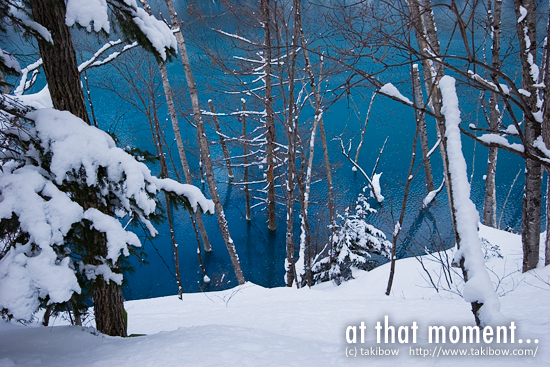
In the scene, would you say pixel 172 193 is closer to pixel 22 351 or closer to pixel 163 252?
pixel 22 351

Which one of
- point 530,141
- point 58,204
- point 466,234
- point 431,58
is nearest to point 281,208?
point 530,141

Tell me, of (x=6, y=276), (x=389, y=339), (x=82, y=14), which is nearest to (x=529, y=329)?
(x=389, y=339)

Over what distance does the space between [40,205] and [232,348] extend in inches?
62.2

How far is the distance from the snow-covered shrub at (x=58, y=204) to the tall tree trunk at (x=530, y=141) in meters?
3.96

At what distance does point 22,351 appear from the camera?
7.27ft

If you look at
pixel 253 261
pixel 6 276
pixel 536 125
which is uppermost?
pixel 536 125

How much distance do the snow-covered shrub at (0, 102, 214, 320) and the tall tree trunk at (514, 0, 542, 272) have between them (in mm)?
3962

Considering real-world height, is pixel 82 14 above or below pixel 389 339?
above

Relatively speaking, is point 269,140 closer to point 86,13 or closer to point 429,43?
point 429,43

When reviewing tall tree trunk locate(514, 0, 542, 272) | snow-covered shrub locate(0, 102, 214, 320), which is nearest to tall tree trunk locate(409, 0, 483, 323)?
tall tree trunk locate(514, 0, 542, 272)

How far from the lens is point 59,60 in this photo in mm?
2535

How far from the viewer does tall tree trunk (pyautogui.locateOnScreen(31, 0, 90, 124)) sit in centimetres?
243

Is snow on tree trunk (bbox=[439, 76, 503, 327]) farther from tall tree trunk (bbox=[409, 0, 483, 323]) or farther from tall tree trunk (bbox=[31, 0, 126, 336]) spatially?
tall tree trunk (bbox=[31, 0, 126, 336])

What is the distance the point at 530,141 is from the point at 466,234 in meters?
3.88
